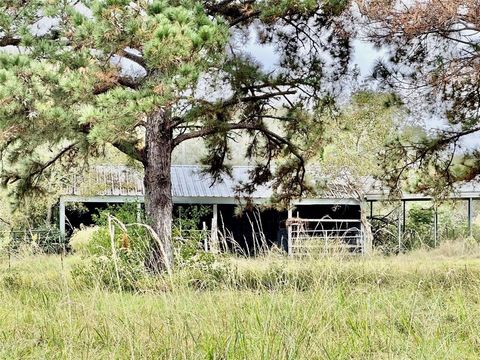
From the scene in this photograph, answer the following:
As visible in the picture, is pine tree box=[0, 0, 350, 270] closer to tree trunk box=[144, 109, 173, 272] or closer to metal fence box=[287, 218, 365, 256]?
tree trunk box=[144, 109, 173, 272]

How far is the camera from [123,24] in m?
7.61

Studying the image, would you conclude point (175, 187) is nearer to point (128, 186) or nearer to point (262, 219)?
point (128, 186)

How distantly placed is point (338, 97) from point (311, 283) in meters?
6.00

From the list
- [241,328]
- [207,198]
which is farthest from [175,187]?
[241,328]

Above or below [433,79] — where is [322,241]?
below

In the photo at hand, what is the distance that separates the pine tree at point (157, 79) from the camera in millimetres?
7535

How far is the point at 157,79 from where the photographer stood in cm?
800

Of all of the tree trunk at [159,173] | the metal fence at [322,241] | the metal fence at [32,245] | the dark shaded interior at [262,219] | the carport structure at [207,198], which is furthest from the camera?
the dark shaded interior at [262,219]

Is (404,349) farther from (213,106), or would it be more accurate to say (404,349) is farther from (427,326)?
(213,106)

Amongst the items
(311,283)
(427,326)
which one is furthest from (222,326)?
(311,283)

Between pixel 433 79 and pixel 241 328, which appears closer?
pixel 241 328

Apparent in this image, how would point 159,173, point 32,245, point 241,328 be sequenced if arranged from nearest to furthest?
point 241,328 < point 32,245 < point 159,173

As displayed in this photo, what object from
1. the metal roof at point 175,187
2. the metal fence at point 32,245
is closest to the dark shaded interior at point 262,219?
the metal roof at point 175,187

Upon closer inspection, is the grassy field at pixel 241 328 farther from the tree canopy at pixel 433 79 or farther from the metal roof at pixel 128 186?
the metal roof at pixel 128 186
